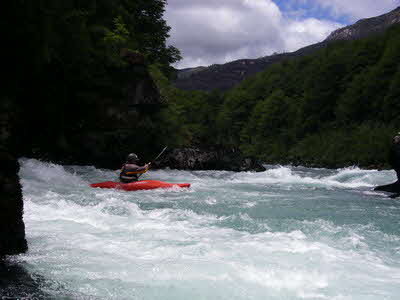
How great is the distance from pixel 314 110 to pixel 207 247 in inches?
1959

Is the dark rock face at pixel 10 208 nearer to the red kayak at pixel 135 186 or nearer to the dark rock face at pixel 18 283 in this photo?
the dark rock face at pixel 18 283

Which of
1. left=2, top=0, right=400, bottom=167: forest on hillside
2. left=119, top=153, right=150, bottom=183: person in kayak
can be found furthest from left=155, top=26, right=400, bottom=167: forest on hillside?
left=119, top=153, right=150, bottom=183: person in kayak

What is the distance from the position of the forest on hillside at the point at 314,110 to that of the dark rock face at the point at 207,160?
2.33 ft

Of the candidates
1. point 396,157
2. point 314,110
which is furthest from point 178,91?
point 314,110

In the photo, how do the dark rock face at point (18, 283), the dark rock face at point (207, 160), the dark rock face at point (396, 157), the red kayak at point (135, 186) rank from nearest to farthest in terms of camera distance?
1. the dark rock face at point (18, 283)
2. the red kayak at point (135, 186)
3. the dark rock face at point (396, 157)
4. the dark rock face at point (207, 160)

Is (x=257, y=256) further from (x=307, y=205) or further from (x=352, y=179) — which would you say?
(x=352, y=179)

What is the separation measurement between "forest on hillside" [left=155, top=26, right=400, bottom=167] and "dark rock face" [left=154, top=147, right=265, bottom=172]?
0.71 m

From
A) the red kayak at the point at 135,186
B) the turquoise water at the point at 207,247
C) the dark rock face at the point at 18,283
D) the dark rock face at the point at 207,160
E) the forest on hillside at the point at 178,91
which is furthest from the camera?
the dark rock face at the point at 207,160

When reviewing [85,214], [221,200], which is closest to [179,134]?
[221,200]

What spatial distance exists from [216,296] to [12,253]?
2091 millimetres

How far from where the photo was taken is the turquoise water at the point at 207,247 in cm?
364

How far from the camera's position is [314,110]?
5219 centimetres

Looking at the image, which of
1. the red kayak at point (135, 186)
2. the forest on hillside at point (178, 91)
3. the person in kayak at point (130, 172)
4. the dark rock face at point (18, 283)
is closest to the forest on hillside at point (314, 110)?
the forest on hillside at point (178, 91)

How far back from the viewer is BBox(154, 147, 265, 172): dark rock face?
18297mm
